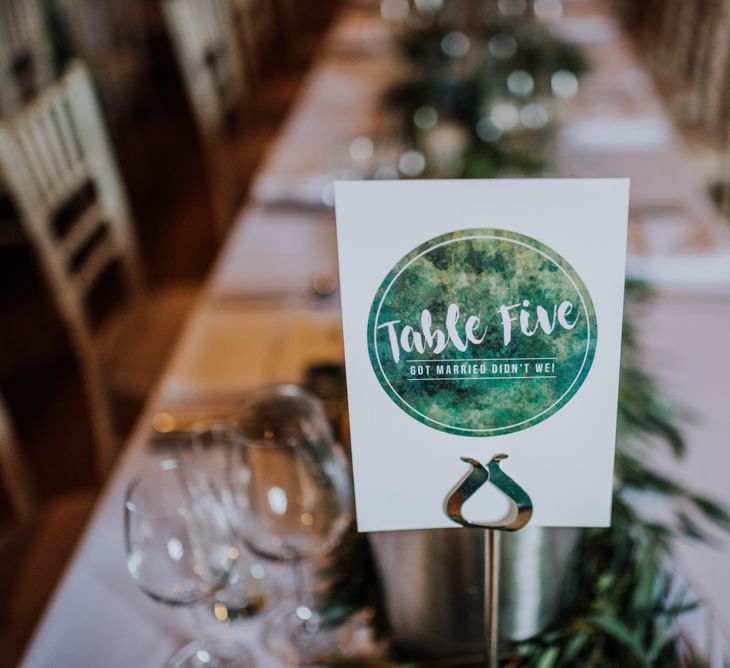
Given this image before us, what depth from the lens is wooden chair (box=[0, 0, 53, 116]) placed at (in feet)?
11.2

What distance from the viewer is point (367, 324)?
50 centimetres

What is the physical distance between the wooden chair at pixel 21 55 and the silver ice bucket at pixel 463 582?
10.4ft

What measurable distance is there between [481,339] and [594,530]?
1.08ft

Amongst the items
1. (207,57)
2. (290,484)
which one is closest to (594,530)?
(290,484)

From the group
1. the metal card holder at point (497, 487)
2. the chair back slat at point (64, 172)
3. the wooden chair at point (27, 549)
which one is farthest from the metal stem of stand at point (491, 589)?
the chair back slat at point (64, 172)

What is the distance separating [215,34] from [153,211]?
44.6 inches

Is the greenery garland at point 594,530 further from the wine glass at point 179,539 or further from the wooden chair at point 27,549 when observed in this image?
the wooden chair at point 27,549

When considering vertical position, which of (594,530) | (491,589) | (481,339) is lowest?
(594,530)

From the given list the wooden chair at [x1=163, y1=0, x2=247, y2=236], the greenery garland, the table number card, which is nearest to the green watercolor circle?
the table number card

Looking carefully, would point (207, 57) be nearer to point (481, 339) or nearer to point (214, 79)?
point (214, 79)

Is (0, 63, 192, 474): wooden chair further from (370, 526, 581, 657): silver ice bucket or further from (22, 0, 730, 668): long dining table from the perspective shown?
(370, 526, 581, 657): silver ice bucket

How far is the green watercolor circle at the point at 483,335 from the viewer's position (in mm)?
493

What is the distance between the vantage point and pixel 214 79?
303 cm

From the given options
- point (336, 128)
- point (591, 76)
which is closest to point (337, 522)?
point (336, 128)
